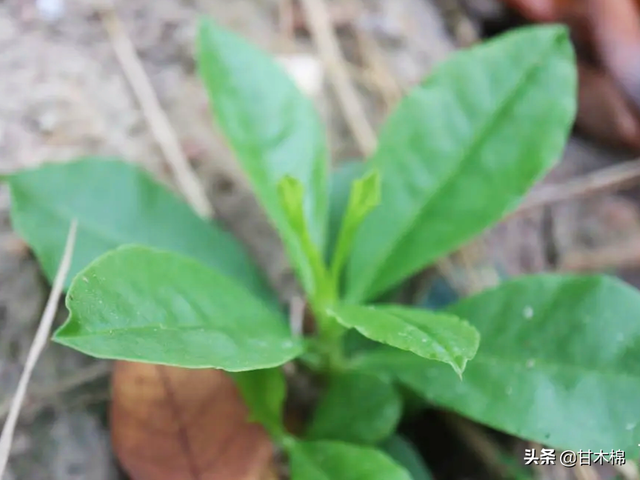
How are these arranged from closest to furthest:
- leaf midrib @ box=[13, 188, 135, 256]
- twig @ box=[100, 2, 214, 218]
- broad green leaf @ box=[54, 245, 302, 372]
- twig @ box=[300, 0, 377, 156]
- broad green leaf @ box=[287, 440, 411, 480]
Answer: broad green leaf @ box=[54, 245, 302, 372]
broad green leaf @ box=[287, 440, 411, 480]
leaf midrib @ box=[13, 188, 135, 256]
twig @ box=[100, 2, 214, 218]
twig @ box=[300, 0, 377, 156]

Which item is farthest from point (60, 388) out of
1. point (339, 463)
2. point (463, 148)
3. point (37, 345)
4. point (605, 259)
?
point (605, 259)

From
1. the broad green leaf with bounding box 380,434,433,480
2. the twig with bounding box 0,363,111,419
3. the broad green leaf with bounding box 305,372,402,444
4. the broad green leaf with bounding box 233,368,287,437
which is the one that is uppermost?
the twig with bounding box 0,363,111,419

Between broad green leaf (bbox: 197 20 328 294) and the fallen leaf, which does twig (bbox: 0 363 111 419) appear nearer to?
broad green leaf (bbox: 197 20 328 294)

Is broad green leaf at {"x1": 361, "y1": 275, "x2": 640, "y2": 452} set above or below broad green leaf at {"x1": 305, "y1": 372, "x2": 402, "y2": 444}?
above

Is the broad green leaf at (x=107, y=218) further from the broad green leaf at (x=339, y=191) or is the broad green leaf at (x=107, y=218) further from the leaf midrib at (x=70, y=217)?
the broad green leaf at (x=339, y=191)

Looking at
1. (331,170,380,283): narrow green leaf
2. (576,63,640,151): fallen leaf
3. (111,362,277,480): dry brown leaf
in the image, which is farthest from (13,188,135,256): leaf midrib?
(576,63,640,151): fallen leaf

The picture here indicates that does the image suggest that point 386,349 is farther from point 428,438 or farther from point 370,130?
point 370,130

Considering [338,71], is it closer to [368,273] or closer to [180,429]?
[368,273]

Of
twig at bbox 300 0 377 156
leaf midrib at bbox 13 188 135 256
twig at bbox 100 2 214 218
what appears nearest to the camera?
leaf midrib at bbox 13 188 135 256
